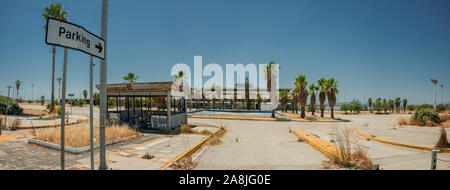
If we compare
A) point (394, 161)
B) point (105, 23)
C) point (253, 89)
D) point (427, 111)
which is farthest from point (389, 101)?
point (105, 23)

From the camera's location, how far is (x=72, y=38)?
265 cm

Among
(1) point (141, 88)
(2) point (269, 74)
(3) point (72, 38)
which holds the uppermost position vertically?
(2) point (269, 74)

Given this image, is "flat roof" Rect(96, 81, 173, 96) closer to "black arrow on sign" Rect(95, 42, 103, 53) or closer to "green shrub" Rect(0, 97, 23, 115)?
"black arrow on sign" Rect(95, 42, 103, 53)

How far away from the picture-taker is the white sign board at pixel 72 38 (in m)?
2.36

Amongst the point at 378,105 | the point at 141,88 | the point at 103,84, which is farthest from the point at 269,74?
the point at 378,105

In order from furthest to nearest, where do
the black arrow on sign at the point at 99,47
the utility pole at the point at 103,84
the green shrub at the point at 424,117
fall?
the green shrub at the point at 424,117 → the utility pole at the point at 103,84 → the black arrow on sign at the point at 99,47

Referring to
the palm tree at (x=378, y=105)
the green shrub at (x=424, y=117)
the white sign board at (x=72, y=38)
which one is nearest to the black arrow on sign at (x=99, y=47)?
the white sign board at (x=72, y=38)

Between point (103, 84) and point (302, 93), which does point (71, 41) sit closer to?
point (103, 84)

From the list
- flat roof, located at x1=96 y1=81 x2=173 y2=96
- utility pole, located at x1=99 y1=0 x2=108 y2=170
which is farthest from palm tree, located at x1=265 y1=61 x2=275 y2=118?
utility pole, located at x1=99 y1=0 x2=108 y2=170

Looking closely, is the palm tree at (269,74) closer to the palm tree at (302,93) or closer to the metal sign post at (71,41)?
the palm tree at (302,93)

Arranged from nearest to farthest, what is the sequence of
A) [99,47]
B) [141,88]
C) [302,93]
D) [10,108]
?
[99,47], [141,88], [10,108], [302,93]
